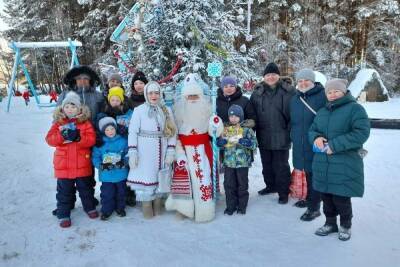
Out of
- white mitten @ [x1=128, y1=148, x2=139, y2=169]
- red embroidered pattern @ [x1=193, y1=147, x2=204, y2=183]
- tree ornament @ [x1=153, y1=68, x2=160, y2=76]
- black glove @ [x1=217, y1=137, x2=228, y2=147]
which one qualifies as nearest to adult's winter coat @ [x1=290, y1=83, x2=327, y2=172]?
A: black glove @ [x1=217, y1=137, x2=228, y2=147]

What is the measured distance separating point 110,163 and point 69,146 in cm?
48

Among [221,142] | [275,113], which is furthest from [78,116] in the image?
[275,113]

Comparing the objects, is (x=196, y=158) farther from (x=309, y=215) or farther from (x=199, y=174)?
(x=309, y=215)

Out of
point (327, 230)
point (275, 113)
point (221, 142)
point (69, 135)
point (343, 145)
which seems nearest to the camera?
point (343, 145)

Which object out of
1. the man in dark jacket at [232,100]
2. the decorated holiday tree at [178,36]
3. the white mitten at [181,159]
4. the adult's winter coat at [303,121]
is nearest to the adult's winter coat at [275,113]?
the man in dark jacket at [232,100]

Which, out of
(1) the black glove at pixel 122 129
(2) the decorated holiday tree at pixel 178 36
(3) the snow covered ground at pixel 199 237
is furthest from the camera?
(2) the decorated holiday tree at pixel 178 36

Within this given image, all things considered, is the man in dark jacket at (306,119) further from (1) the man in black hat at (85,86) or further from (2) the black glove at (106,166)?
(1) the man in black hat at (85,86)

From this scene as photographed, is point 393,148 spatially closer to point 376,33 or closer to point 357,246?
point 357,246

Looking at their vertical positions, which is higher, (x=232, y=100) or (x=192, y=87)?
(x=192, y=87)

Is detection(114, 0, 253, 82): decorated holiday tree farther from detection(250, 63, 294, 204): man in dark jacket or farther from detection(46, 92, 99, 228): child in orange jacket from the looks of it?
detection(46, 92, 99, 228): child in orange jacket

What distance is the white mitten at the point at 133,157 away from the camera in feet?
12.6

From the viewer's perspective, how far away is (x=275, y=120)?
14.3 ft

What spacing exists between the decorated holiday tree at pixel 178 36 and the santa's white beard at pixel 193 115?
171cm

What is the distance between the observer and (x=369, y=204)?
14.2 feet
